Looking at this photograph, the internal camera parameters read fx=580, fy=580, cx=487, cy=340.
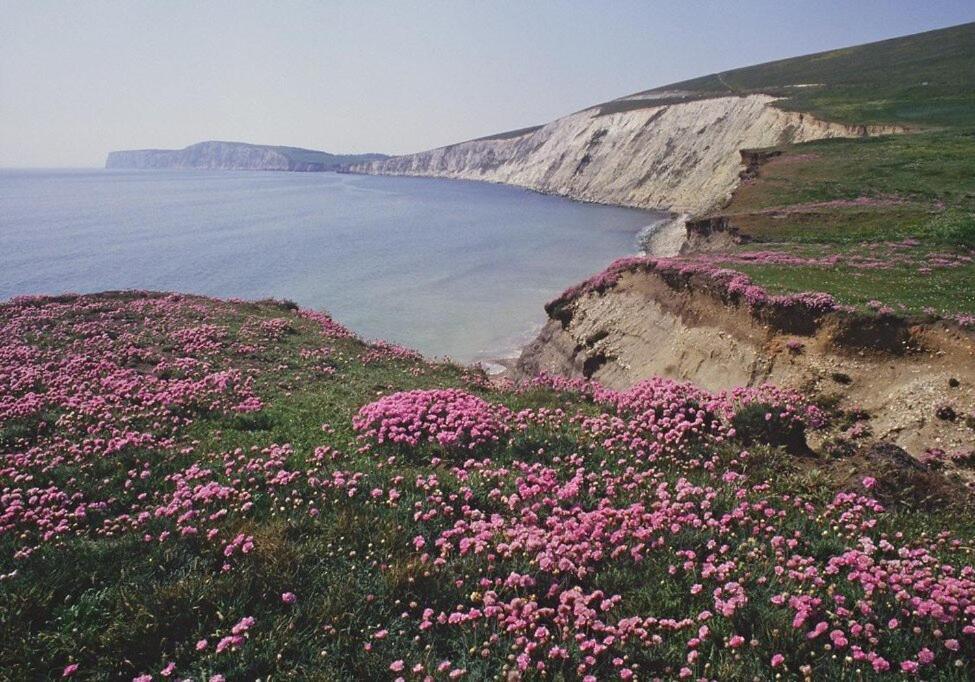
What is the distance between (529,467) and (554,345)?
17646 mm

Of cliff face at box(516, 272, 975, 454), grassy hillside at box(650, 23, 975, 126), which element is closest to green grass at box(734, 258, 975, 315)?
cliff face at box(516, 272, 975, 454)

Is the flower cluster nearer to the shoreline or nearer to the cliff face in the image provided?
the cliff face

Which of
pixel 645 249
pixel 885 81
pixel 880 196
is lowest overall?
pixel 645 249

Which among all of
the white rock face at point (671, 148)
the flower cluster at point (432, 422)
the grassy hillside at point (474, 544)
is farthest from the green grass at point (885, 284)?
the white rock face at point (671, 148)

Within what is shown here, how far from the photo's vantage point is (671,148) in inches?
4473

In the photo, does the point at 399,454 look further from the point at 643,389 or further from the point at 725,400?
the point at 725,400

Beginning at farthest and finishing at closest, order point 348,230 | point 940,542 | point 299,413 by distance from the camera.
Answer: point 348,230, point 299,413, point 940,542

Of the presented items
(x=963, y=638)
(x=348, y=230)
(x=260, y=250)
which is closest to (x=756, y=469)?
(x=963, y=638)

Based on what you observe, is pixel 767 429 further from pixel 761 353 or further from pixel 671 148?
pixel 671 148

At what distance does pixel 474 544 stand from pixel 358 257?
60.5 meters

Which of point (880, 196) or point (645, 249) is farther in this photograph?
point (645, 249)

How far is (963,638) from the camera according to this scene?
221 inches

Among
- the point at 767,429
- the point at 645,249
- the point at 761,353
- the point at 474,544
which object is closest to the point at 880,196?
the point at 761,353

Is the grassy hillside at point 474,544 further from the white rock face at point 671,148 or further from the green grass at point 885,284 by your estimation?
the white rock face at point 671,148
